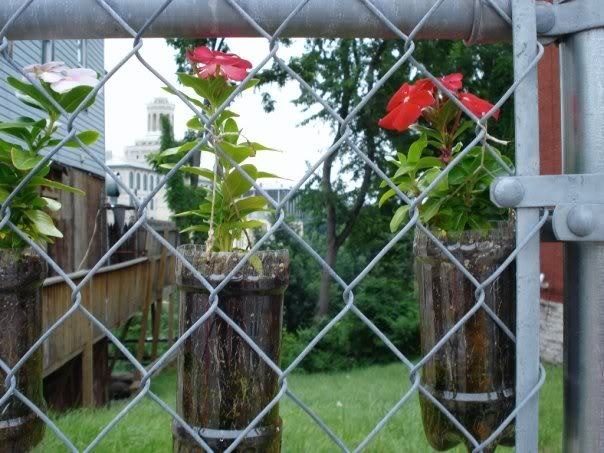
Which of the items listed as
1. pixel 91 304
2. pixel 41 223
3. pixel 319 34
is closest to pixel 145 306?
pixel 91 304

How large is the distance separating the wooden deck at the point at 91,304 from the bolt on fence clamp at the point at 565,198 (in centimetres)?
360

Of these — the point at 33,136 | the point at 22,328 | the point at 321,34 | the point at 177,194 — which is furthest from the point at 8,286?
the point at 177,194

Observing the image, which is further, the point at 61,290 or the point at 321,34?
the point at 61,290

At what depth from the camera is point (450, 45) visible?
1343 cm

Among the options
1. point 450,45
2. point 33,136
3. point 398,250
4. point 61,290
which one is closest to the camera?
point 33,136

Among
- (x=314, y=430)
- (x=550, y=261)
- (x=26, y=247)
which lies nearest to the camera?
(x=26, y=247)

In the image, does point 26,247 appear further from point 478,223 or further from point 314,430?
point 314,430

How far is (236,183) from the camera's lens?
1.03 m

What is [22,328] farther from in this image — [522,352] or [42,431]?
[522,352]

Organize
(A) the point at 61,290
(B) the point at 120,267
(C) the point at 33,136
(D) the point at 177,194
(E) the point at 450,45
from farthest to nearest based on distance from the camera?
(D) the point at 177,194 < (E) the point at 450,45 < (B) the point at 120,267 < (A) the point at 61,290 < (C) the point at 33,136

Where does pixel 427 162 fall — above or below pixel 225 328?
above

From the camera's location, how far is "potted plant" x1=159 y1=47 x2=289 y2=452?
37.0 inches

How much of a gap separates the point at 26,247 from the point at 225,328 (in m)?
0.35

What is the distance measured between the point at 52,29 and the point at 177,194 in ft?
54.4
